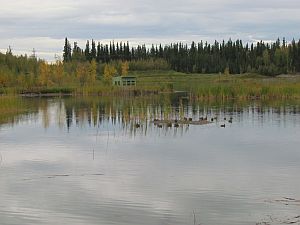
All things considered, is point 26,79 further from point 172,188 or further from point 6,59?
point 172,188

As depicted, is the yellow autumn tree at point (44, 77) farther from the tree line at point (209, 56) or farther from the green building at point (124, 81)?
the tree line at point (209, 56)

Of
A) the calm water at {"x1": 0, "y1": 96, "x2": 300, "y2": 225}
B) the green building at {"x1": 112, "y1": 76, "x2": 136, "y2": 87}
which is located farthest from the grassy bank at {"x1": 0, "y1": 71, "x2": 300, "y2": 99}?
the calm water at {"x1": 0, "y1": 96, "x2": 300, "y2": 225}

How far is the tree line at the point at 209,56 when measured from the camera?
11719 cm

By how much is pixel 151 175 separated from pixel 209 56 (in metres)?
118

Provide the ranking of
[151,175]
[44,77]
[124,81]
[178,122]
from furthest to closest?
[44,77]
[124,81]
[178,122]
[151,175]

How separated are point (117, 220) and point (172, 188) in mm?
2847

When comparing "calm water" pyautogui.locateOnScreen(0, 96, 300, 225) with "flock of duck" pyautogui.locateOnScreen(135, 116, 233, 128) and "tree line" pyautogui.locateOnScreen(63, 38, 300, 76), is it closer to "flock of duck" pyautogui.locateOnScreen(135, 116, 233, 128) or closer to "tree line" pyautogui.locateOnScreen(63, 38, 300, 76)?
"flock of duck" pyautogui.locateOnScreen(135, 116, 233, 128)

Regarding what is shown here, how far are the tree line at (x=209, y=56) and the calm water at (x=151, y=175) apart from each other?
8921 centimetres

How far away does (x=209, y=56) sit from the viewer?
430 feet

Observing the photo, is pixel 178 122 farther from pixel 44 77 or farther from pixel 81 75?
pixel 81 75

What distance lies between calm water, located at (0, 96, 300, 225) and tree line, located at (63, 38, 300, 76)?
89.2 m

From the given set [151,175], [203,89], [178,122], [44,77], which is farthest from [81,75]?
[151,175]

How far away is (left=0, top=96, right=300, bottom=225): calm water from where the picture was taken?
11062 mm

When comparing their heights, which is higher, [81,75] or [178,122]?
[81,75]
